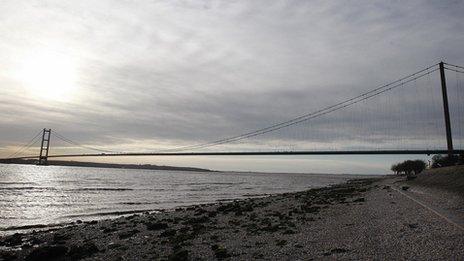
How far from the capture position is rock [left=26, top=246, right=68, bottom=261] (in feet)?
37.5

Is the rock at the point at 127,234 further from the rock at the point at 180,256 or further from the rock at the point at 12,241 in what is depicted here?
the rock at the point at 180,256

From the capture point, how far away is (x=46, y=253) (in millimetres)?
11641

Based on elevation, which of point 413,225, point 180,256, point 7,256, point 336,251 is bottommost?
point 7,256

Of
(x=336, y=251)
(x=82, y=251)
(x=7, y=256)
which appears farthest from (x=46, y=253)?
(x=336, y=251)

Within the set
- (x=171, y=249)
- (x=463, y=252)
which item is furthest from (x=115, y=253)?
(x=463, y=252)

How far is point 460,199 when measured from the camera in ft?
67.7

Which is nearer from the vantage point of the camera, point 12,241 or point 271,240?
point 271,240

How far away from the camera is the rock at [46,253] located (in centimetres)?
1144

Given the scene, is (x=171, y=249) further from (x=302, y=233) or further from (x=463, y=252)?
Answer: (x=463, y=252)

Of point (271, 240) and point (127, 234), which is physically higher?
point (271, 240)

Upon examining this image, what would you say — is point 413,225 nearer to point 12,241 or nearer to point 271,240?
point 271,240

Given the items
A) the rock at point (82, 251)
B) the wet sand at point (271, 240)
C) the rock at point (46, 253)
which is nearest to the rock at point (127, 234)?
the wet sand at point (271, 240)

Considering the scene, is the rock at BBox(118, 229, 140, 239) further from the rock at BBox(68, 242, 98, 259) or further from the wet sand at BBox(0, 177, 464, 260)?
the rock at BBox(68, 242, 98, 259)

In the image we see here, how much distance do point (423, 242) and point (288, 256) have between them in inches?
150
